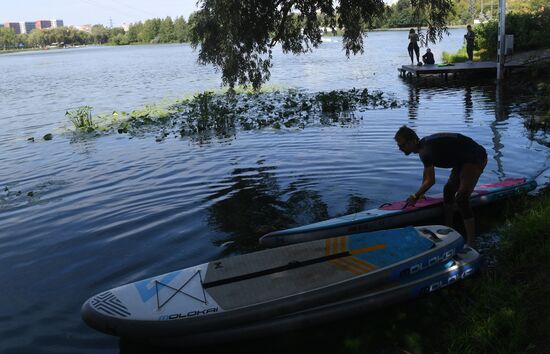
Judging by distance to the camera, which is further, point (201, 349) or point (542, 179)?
point (542, 179)

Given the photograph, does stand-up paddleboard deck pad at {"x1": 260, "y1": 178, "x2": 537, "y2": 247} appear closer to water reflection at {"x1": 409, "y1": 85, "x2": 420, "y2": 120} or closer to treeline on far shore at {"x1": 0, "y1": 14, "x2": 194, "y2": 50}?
water reflection at {"x1": 409, "y1": 85, "x2": 420, "y2": 120}

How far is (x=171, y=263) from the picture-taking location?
24.0 feet

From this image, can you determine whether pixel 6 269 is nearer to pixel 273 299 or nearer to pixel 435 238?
pixel 273 299

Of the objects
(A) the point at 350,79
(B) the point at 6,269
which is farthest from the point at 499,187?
(A) the point at 350,79

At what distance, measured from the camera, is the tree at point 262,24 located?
1144cm

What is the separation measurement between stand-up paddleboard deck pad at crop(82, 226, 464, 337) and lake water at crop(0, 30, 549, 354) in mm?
654

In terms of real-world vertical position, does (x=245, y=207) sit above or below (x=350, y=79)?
below

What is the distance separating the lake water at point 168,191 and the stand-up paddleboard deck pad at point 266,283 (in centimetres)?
65

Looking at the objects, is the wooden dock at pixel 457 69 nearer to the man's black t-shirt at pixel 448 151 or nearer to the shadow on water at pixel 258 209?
the shadow on water at pixel 258 209

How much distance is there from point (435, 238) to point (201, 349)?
3.05 meters

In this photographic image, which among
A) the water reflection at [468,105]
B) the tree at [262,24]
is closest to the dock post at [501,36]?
the water reflection at [468,105]

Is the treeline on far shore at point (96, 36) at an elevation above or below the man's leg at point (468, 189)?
above

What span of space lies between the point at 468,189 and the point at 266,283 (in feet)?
9.86

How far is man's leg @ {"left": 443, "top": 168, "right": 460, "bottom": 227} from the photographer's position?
22.0 feet
